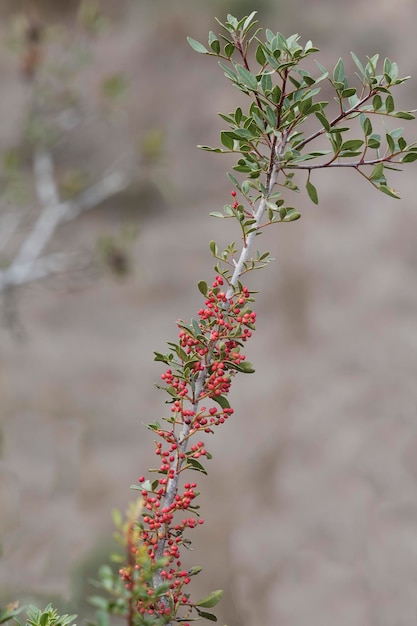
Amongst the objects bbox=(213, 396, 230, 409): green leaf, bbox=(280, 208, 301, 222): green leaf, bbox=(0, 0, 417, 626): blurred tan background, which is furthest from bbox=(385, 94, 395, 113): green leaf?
bbox=(0, 0, 417, 626): blurred tan background

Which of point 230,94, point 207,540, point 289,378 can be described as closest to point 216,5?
point 230,94

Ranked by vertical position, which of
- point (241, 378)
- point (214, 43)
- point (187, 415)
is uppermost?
point (241, 378)

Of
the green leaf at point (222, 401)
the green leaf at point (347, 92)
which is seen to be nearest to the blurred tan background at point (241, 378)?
the green leaf at point (222, 401)

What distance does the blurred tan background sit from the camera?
217 centimetres

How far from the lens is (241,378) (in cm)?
262

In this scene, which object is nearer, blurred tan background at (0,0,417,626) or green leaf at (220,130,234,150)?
green leaf at (220,130,234,150)

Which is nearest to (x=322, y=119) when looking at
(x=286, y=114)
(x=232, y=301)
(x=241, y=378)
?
(x=286, y=114)

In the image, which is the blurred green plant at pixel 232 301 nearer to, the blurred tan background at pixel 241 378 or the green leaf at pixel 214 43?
the green leaf at pixel 214 43

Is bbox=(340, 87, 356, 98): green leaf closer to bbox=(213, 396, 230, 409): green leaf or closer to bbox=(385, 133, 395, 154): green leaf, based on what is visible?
bbox=(385, 133, 395, 154): green leaf

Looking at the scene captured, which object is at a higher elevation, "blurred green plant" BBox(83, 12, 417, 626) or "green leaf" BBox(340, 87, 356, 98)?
"green leaf" BBox(340, 87, 356, 98)

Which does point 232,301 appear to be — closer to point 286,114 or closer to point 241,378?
point 286,114

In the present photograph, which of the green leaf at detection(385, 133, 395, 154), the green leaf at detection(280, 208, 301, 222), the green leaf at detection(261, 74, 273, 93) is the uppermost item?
the green leaf at detection(261, 74, 273, 93)

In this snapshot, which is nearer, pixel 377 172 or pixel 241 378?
pixel 377 172

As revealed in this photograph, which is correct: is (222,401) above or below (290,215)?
below
